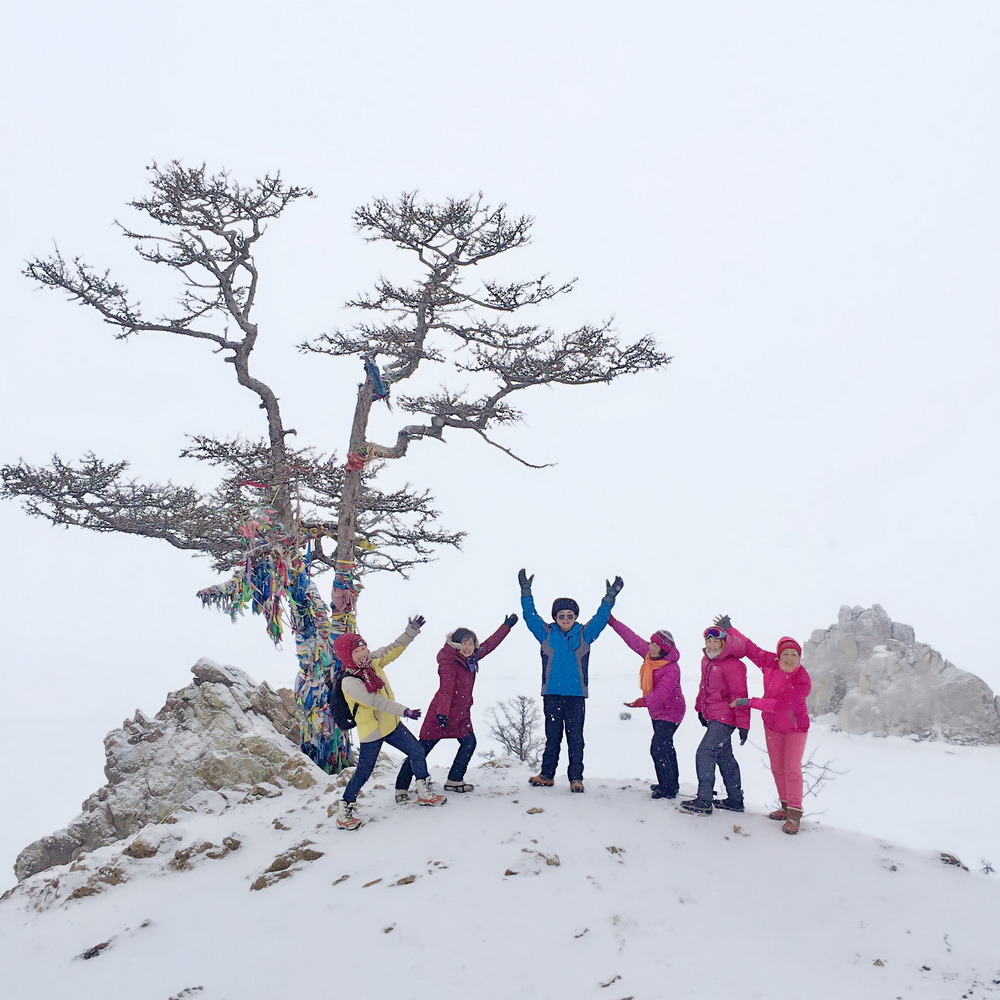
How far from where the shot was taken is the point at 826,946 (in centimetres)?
517

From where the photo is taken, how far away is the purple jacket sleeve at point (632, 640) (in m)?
7.67

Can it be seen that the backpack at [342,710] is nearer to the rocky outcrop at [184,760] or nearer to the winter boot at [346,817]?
the winter boot at [346,817]

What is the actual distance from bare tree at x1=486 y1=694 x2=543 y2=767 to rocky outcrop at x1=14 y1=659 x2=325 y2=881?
5.59 meters

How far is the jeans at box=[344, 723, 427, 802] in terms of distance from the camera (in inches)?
279

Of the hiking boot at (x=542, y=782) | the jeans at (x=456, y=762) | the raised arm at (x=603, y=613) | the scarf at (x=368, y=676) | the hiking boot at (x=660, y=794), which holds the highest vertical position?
the raised arm at (x=603, y=613)

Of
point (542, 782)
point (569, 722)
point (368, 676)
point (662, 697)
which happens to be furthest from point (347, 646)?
point (662, 697)

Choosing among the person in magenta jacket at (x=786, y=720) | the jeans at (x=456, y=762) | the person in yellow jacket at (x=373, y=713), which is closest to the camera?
the person in magenta jacket at (x=786, y=720)

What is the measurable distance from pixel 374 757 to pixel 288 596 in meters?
3.63

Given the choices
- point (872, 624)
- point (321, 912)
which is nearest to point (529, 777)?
point (321, 912)

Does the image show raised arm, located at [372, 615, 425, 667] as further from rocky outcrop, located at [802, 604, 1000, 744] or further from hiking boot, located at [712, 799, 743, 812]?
rocky outcrop, located at [802, 604, 1000, 744]

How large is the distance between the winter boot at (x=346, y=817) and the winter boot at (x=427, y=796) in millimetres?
649

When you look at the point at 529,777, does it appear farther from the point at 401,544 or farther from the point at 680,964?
the point at 401,544

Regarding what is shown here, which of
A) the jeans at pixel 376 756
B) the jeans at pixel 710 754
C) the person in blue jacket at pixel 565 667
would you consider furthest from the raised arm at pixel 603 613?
the jeans at pixel 376 756

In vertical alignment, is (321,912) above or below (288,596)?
below
